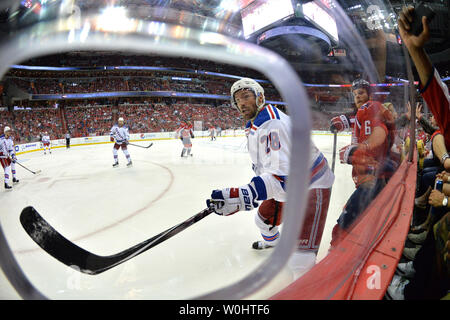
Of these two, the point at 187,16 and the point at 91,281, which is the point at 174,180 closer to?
the point at 91,281

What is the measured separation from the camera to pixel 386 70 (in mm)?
1383

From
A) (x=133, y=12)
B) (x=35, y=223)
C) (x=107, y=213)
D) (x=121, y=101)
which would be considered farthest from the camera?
(x=121, y=101)

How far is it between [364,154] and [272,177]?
2.51 ft

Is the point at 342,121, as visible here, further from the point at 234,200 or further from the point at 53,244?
the point at 53,244

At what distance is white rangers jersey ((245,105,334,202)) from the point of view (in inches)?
34.0

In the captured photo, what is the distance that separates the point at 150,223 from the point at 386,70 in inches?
99.3

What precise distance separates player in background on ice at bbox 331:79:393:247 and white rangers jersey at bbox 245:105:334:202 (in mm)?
317

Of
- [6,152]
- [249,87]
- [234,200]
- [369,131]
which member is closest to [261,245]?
[234,200]

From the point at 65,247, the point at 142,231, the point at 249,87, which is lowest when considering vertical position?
the point at 142,231

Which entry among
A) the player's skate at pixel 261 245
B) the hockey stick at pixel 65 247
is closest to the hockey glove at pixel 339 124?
the hockey stick at pixel 65 247

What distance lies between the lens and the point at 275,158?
89 cm

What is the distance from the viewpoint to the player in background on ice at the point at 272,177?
0.88 meters
